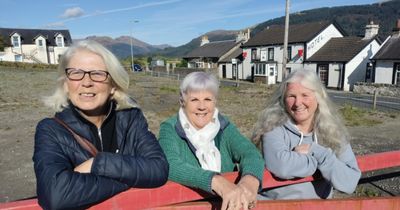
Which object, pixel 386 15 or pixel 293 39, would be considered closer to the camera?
pixel 293 39

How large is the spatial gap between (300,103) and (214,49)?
54285 millimetres

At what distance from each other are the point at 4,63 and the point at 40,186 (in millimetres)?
51607

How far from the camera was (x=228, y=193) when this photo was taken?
156cm

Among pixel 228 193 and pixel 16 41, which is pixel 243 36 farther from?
pixel 228 193

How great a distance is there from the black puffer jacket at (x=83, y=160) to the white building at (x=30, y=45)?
58499mm

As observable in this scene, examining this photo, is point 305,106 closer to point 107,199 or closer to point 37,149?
point 107,199

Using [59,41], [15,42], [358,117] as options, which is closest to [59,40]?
[59,41]

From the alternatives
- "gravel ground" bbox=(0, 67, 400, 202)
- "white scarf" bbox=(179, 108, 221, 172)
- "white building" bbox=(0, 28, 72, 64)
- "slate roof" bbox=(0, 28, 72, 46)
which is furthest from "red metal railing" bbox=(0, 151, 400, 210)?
"slate roof" bbox=(0, 28, 72, 46)

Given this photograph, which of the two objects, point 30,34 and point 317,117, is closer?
point 317,117

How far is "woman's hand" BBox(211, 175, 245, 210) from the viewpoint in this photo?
154cm

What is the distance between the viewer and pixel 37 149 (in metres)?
1.65

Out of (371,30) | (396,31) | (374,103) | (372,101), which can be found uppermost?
(371,30)

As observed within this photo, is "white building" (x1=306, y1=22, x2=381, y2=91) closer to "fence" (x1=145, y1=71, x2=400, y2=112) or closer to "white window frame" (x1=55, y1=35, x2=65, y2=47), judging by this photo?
"fence" (x1=145, y1=71, x2=400, y2=112)

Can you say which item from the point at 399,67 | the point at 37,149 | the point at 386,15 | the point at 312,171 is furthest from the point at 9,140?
the point at 386,15
